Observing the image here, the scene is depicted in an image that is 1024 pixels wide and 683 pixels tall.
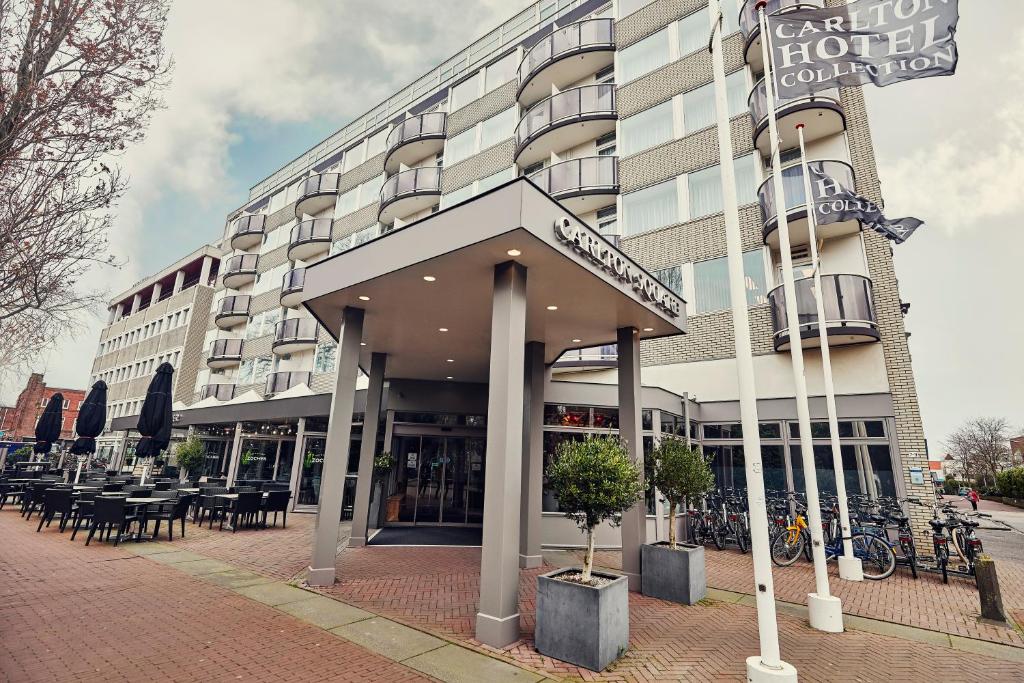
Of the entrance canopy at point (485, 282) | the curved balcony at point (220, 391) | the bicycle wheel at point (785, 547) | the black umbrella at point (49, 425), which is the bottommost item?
the bicycle wheel at point (785, 547)

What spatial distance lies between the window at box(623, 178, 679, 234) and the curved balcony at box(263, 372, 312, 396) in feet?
56.6

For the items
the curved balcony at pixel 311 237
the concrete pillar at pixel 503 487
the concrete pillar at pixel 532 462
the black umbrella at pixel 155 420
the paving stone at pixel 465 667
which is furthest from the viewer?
the curved balcony at pixel 311 237

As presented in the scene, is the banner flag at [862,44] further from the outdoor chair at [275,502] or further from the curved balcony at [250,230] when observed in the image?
the curved balcony at [250,230]

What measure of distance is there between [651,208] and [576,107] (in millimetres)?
5142

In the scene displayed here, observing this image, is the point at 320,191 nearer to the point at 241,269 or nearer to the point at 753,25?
the point at 241,269

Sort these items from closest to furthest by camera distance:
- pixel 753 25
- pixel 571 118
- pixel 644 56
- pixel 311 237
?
pixel 753 25, pixel 644 56, pixel 571 118, pixel 311 237

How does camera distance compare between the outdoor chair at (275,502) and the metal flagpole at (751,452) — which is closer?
the metal flagpole at (751,452)

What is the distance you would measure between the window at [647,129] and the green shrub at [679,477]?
12105 mm

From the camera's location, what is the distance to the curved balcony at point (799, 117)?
1217 cm

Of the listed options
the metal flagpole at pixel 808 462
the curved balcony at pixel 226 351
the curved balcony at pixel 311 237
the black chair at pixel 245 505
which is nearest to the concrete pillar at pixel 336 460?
the black chair at pixel 245 505

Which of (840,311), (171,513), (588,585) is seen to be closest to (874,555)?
(840,311)

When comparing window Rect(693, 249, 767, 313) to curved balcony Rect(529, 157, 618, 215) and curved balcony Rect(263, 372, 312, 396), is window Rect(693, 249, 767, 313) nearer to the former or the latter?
curved balcony Rect(529, 157, 618, 215)

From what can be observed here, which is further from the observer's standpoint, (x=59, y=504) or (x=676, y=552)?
(x=59, y=504)

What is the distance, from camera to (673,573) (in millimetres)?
6961
